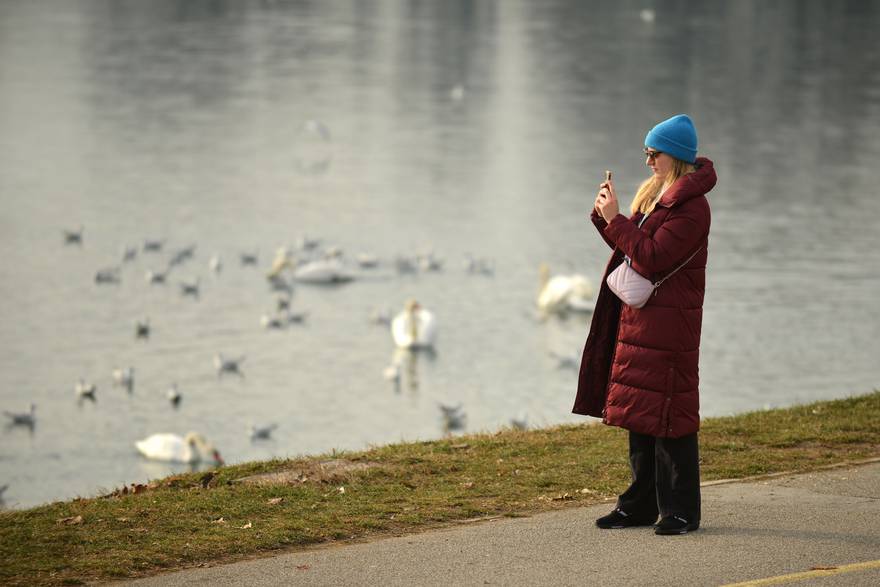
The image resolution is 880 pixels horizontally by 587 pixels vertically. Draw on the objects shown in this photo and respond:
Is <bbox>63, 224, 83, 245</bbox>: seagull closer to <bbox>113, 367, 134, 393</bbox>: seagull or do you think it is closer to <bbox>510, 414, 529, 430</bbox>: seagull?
<bbox>113, 367, 134, 393</bbox>: seagull

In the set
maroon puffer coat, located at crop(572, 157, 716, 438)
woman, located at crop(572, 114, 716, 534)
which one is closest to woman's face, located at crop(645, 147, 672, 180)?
woman, located at crop(572, 114, 716, 534)

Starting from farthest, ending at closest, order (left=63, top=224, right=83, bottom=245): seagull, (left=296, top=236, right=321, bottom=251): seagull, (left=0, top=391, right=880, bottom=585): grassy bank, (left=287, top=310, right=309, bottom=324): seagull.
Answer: (left=63, top=224, right=83, bottom=245): seagull, (left=296, top=236, right=321, bottom=251): seagull, (left=287, top=310, right=309, bottom=324): seagull, (left=0, top=391, right=880, bottom=585): grassy bank

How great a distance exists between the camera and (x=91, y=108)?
5322cm

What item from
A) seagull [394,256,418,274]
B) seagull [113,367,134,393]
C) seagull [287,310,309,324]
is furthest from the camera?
seagull [394,256,418,274]

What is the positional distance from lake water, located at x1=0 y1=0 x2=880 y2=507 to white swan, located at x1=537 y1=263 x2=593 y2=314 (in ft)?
1.48

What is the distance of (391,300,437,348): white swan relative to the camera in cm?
2575

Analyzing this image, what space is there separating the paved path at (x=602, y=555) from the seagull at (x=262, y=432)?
1284 cm

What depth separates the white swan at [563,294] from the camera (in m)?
28.5

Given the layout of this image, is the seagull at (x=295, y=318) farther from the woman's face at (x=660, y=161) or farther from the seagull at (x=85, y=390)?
the woman's face at (x=660, y=161)

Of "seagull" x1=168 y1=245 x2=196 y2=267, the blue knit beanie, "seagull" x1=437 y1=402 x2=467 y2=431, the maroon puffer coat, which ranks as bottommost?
"seagull" x1=437 y1=402 x2=467 y2=431

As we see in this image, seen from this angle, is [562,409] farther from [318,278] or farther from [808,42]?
[808,42]

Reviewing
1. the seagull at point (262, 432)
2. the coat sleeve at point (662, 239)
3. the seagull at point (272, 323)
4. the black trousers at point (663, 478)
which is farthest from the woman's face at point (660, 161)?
the seagull at point (272, 323)

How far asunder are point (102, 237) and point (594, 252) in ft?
37.3

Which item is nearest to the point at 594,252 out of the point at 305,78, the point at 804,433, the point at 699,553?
the point at 804,433
